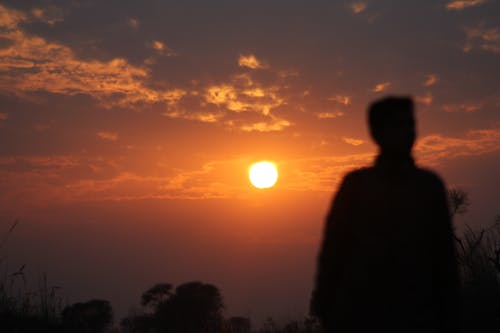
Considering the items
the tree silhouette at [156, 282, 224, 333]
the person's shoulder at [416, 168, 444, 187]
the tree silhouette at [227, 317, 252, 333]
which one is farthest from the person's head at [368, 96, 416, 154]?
the tree silhouette at [156, 282, 224, 333]

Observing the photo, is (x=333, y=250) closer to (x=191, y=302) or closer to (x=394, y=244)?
(x=394, y=244)

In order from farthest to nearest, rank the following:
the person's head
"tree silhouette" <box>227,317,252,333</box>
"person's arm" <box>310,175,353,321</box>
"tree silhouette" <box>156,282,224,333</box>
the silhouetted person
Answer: "tree silhouette" <box>156,282,224,333</box>
"tree silhouette" <box>227,317,252,333</box>
"person's arm" <box>310,175,353,321</box>
the person's head
the silhouetted person

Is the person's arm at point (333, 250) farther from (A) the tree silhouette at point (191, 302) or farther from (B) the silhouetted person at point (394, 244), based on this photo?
(A) the tree silhouette at point (191, 302)

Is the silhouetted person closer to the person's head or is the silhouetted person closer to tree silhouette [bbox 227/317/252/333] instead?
the person's head

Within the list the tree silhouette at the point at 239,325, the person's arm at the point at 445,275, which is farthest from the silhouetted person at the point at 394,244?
the tree silhouette at the point at 239,325

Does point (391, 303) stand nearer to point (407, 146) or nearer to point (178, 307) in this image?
point (407, 146)

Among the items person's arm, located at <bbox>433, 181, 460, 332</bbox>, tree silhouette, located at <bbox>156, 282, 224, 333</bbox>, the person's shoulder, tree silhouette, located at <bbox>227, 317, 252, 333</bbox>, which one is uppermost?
the person's shoulder

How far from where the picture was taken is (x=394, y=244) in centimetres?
339

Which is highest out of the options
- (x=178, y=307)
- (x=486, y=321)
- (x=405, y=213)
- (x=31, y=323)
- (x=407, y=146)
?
(x=407, y=146)

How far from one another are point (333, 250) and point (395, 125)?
886mm

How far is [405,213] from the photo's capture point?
136 inches

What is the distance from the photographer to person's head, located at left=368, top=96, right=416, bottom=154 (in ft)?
11.6

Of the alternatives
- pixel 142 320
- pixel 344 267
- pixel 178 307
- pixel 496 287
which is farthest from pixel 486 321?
pixel 178 307

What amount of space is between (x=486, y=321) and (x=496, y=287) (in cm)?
185
